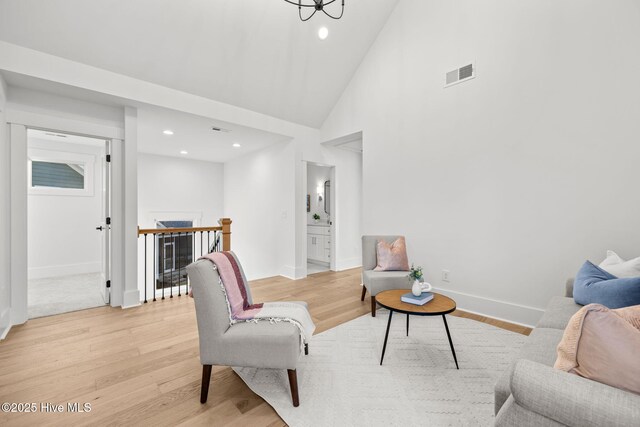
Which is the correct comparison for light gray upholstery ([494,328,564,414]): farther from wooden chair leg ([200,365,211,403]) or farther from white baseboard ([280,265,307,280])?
white baseboard ([280,265,307,280])

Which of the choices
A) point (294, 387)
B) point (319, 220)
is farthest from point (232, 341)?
point (319, 220)

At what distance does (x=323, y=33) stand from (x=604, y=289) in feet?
13.0

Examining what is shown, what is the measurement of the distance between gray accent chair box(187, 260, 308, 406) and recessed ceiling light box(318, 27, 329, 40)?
3.48 metres

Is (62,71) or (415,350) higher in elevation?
(62,71)

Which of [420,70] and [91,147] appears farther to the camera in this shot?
[91,147]

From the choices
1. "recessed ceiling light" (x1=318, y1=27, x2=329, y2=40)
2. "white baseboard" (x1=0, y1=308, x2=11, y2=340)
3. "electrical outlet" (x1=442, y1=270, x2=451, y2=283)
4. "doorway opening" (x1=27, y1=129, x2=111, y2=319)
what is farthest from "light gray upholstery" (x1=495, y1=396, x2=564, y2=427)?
"doorway opening" (x1=27, y1=129, x2=111, y2=319)

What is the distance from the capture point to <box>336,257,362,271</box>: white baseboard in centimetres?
561

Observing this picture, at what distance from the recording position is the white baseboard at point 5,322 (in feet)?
8.90

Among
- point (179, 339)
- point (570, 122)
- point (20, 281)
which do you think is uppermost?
point (570, 122)

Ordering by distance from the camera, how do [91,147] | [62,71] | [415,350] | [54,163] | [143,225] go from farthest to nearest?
[143,225]
[91,147]
[54,163]
[62,71]
[415,350]

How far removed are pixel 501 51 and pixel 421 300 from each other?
285cm

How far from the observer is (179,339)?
2.65 m

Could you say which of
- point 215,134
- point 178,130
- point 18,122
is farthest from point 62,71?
point 215,134

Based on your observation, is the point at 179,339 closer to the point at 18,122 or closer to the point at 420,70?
the point at 18,122
